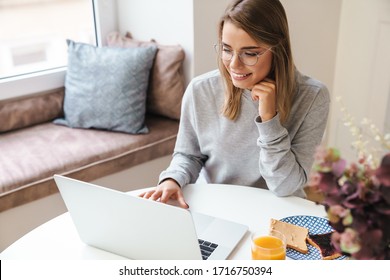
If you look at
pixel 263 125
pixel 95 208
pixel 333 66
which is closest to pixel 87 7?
pixel 333 66

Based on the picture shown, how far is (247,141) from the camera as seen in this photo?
1.56 m

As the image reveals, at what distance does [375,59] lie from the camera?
103 inches

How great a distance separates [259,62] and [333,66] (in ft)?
5.37

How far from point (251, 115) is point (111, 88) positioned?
101 centimetres

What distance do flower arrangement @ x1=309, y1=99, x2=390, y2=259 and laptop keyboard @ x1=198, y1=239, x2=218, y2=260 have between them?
504 mm

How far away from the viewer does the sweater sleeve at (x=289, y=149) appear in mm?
1413

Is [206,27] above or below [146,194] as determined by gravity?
above

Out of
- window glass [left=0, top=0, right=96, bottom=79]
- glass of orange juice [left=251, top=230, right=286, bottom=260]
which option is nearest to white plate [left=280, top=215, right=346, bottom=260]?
glass of orange juice [left=251, top=230, right=286, bottom=260]

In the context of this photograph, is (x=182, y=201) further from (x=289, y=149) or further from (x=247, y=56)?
(x=247, y=56)

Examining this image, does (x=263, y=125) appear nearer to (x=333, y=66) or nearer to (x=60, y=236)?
(x=60, y=236)

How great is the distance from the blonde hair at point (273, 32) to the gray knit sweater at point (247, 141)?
55 millimetres

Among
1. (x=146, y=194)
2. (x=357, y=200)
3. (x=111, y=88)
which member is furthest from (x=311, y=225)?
(x=111, y=88)

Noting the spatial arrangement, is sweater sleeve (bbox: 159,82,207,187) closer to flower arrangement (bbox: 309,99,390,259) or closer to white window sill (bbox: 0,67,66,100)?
flower arrangement (bbox: 309,99,390,259)

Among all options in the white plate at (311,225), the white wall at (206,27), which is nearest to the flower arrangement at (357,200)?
the white plate at (311,225)
